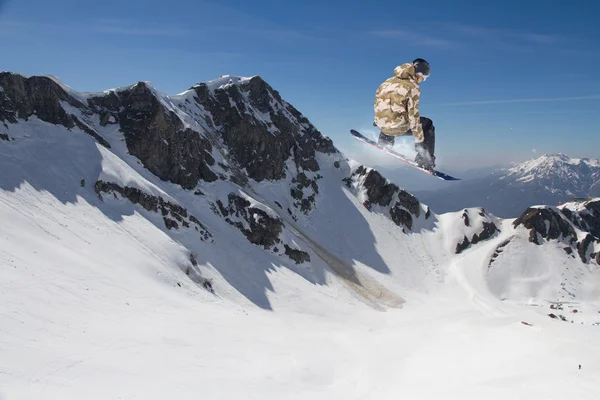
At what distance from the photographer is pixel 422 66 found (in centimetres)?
1151

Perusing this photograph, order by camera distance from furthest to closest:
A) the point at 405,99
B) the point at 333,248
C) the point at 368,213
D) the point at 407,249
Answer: the point at 368,213 < the point at 407,249 < the point at 333,248 < the point at 405,99

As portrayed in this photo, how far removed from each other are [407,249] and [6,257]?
270 feet

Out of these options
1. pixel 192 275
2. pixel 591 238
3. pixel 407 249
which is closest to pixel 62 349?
pixel 192 275

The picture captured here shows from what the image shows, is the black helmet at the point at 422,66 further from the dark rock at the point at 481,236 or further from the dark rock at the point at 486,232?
the dark rock at the point at 486,232

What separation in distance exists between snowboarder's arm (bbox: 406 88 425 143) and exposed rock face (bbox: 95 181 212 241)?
45.6 meters

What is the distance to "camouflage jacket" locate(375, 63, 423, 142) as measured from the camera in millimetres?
12359

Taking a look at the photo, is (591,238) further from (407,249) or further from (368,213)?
(368,213)

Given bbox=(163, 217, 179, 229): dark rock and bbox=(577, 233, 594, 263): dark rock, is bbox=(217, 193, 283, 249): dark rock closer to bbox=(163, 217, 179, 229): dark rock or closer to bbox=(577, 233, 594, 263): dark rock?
bbox=(163, 217, 179, 229): dark rock

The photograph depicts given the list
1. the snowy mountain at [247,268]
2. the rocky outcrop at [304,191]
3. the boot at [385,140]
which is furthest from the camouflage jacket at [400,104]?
the rocky outcrop at [304,191]

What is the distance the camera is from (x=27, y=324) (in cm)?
1759

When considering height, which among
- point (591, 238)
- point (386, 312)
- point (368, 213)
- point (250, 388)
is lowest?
point (386, 312)

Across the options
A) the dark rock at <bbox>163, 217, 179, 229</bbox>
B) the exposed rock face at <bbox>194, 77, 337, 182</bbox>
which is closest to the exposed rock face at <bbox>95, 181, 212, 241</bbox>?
the dark rock at <bbox>163, 217, 179, 229</bbox>

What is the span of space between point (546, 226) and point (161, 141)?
94.5m

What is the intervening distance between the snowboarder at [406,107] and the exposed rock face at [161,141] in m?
60.6
